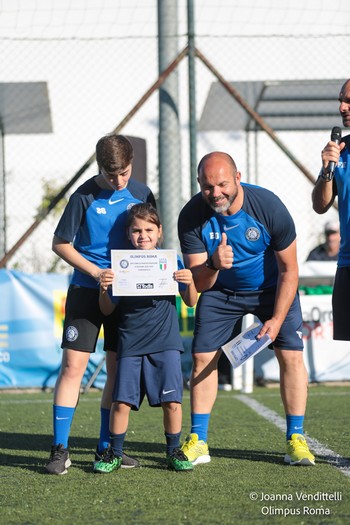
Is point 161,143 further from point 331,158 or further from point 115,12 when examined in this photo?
point 331,158

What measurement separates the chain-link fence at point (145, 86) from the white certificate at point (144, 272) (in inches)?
187

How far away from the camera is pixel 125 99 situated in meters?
14.8

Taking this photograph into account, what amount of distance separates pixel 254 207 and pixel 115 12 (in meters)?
6.17

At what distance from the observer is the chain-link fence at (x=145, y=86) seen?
34.8 ft

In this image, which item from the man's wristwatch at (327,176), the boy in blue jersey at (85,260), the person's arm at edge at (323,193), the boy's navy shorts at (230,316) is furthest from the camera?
the boy's navy shorts at (230,316)

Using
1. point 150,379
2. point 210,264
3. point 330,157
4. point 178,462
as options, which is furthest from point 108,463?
point 330,157

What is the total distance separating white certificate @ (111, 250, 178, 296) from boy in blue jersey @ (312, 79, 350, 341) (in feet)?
2.79

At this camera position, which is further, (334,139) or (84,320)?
(84,320)

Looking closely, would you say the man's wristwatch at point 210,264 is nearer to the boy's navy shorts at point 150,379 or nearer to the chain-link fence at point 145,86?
the boy's navy shorts at point 150,379

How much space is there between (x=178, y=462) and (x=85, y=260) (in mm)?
1163

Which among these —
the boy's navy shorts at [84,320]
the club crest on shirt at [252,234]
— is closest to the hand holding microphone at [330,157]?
the club crest on shirt at [252,234]

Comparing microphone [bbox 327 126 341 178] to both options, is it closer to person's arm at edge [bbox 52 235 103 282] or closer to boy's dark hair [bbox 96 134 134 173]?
boy's dark hair [bbox 96 134 134 173]

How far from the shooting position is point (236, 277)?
5340 mm

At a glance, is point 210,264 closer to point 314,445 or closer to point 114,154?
point 114,154
